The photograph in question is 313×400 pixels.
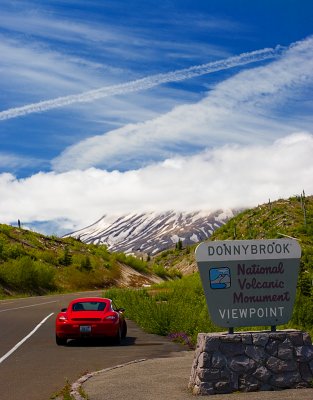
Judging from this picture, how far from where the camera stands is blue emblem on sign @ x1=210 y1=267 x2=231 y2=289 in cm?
1235

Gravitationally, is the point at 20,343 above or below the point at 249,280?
below

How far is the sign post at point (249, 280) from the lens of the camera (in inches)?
484

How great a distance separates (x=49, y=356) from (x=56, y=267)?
6410 cm

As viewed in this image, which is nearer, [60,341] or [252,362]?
[252,362]

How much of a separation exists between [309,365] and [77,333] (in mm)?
9774

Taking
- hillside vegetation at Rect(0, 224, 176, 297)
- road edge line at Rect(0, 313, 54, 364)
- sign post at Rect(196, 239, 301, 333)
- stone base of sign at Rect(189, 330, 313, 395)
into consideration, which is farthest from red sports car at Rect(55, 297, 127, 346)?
hillside vegetation at Rect(0, 224, 176, 297)

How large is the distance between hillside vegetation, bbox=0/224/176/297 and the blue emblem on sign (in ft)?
162

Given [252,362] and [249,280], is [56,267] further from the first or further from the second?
[252,362]

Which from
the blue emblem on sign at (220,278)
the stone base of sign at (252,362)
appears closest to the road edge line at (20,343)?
the blue emblem on sign at (220,278)

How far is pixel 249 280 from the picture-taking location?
12500 millimetres

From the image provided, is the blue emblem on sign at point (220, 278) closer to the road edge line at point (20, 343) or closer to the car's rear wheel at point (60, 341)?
the road edge line at point (20, 343)

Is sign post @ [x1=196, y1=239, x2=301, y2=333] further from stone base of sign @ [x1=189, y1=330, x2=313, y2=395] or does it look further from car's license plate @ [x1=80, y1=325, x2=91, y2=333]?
car's license plate @ [x1=80, y1=325, x2=91, y2=333]

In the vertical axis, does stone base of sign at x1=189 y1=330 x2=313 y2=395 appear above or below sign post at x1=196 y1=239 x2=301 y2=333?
below

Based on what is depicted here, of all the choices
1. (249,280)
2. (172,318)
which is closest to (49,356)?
(172,318)
